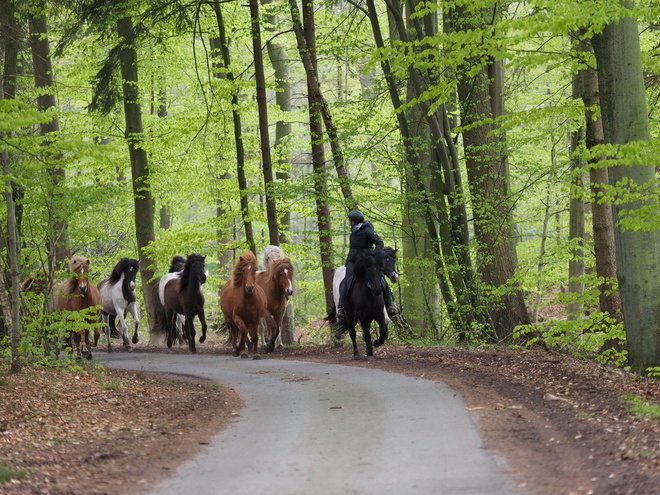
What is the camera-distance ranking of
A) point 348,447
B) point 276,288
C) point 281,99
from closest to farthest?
point 348,447 → point 276,288 → point 281,99

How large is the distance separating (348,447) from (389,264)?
7.99 meters

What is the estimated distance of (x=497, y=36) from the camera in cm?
1043

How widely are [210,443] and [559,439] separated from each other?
10.0 feet

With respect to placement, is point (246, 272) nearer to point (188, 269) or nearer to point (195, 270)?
point (195, 270)

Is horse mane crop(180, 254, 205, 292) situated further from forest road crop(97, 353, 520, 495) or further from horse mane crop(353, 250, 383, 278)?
forest road crop(97, 353, 520, 495)

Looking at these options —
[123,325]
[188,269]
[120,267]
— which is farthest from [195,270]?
[123,325]

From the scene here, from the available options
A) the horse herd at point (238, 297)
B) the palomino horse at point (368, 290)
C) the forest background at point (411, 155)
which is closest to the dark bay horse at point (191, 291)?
the horse herd at point (238, 297)

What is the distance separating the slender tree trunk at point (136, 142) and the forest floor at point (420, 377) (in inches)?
387

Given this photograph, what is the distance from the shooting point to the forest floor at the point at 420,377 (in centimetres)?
579

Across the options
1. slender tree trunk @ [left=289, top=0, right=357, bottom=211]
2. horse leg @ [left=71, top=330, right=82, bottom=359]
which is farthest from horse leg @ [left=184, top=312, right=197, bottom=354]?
slender tree trunk @ [left=289, top=0, right=357, bottom=211]

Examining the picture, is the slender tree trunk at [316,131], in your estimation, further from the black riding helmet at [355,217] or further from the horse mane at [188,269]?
the black riding helmet at [355,217]

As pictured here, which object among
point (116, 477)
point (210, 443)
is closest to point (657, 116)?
point (210, 443)

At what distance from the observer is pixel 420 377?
11.4 meters

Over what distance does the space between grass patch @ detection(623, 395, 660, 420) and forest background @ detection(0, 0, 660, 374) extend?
80.5 inches
